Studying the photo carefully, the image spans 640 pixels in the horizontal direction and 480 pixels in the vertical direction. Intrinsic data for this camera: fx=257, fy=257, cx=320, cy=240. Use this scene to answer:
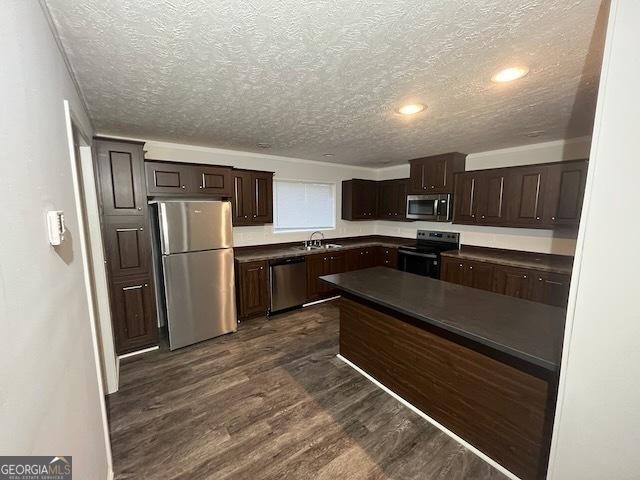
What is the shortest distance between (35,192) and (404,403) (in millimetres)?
2680

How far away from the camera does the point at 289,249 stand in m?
4.57

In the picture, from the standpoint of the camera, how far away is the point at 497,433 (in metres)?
1.66

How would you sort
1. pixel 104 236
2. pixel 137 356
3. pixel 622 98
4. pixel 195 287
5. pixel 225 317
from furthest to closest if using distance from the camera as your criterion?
pixel 225 317
pixel 195 287
pixel 137 356
pixel 104 236
pixel 622 98

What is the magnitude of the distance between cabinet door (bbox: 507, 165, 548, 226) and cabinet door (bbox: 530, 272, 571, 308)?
28.6 inches

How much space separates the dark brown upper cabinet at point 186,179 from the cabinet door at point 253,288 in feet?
3.63

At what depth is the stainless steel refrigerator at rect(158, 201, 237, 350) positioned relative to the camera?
3.02 meters

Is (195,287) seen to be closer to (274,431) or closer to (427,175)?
(274,431)

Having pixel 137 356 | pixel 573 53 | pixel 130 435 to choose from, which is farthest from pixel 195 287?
pixel 573 53

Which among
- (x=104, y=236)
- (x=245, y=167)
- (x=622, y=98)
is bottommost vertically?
(x=104, y=236)

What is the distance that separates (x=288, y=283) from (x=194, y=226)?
1.68 meters

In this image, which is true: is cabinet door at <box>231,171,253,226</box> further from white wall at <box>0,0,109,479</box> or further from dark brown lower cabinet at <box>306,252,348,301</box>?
white wall at <box>0,0,109,479</box>

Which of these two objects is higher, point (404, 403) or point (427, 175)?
point (427, 175)

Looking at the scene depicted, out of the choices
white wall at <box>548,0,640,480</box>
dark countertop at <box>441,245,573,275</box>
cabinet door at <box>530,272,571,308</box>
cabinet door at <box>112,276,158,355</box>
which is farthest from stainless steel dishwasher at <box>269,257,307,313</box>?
white wall at <box>548,0,640,480</box>

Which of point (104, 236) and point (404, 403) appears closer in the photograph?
point (404, 403)
